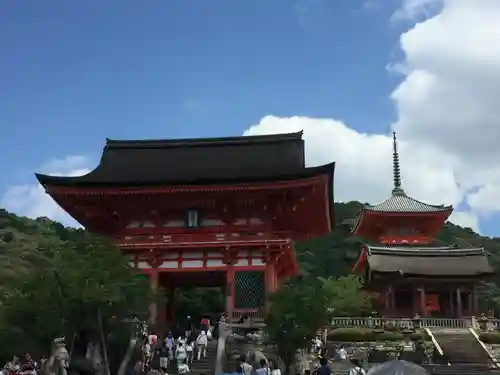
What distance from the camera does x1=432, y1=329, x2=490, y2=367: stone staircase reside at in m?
30.9

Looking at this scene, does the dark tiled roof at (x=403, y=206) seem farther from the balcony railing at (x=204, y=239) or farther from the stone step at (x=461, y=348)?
the balcony railing at (x=204, y=239)

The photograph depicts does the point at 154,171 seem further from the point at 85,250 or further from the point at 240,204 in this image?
the point at 85,250

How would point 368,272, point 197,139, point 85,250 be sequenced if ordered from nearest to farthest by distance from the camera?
point 85,250 < point 197,139 < point 368,272

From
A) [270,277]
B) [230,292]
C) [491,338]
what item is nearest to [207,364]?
[230,292]

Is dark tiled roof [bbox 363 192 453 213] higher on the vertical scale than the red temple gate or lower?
higher

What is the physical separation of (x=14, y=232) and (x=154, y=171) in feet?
201

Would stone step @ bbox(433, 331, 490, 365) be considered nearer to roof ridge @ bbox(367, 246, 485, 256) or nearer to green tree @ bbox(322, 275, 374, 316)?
roof ridge @ bbox(367, 246, 485, 256)

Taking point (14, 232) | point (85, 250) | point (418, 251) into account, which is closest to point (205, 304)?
point (418, 251)

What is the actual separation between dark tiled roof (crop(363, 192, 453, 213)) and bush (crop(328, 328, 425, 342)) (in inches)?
801

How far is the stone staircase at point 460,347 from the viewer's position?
30.9 meters

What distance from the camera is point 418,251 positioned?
47188 mm

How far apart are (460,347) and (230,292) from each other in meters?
12.9

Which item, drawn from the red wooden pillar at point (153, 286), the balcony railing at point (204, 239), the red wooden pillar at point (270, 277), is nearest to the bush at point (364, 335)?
the red wooden pillar at point (270, 277)

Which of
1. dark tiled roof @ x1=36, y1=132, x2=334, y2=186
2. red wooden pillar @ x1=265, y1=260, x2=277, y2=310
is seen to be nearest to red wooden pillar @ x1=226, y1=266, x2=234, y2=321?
red wooden pillar @ x1=265, y1=260, x2=277, y2=310
